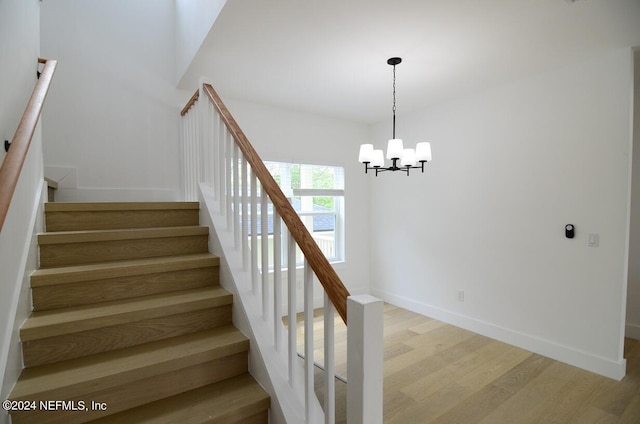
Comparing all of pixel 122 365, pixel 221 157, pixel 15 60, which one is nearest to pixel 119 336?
pixel 122 365

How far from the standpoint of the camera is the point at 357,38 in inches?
90.4

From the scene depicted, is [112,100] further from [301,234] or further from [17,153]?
[301,234]

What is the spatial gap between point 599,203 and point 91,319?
3667 millimetres

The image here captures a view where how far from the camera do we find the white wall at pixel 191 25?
228 centimetres

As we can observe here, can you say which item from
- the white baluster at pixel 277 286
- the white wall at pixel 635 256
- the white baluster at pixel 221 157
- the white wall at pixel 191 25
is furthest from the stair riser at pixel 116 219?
the white wall at pixel 635 256

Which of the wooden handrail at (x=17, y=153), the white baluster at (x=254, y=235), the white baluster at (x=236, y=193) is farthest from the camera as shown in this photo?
the white baluster at (x=236, y=193)

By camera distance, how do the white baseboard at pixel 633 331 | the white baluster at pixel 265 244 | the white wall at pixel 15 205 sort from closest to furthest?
the white wall at pixel 15 205 → the white baluster at pixel 265 244 → the white baseboard at pixel 633 331

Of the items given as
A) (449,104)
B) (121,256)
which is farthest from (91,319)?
(449,104)

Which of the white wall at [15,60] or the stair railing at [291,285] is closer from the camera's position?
the stair railing at [291,285]

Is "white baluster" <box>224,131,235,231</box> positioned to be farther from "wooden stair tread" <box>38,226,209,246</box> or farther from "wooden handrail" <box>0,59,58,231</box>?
"wooden handrail" <box>0,59,58,231</box>

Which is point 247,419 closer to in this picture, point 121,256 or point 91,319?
point 91,319

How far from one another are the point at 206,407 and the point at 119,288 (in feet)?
2.78

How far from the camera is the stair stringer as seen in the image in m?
1.39

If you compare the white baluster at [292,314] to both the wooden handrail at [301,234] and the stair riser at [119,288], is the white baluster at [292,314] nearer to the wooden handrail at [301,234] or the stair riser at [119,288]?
the wooden handrail at [301,234]
